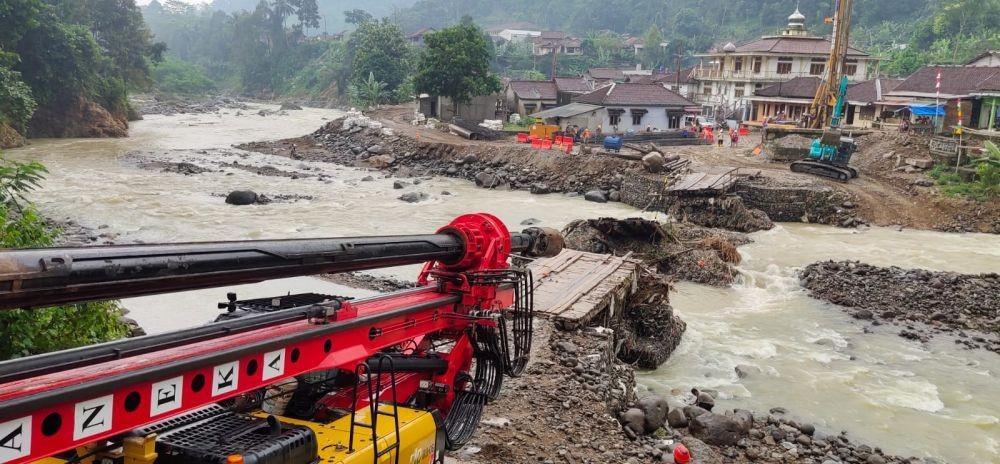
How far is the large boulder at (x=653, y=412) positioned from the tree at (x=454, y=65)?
38.1 meters

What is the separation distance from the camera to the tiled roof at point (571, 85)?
56219mm

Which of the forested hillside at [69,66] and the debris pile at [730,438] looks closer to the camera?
the debris pile at [730,438]

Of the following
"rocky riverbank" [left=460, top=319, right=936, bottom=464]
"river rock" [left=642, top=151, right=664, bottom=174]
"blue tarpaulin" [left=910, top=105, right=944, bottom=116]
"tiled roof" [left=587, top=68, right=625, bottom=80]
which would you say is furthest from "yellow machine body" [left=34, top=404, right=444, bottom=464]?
"tiled roof" [left=587, top=68, right=625, bottom=80]

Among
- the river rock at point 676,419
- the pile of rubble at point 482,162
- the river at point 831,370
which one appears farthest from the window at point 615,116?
the river rock at point 676,419

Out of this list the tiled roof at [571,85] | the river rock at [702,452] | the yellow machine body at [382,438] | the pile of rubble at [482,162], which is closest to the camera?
the yellow machine body at [382,438]

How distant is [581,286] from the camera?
44.9 feet

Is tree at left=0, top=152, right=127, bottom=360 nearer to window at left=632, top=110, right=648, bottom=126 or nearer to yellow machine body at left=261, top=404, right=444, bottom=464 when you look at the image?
yellow machine body at left=261, top=404, right=444, bottom=464

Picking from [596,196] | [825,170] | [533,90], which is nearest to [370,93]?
[533,90]

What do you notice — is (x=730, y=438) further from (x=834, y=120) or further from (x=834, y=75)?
(x=834, y=75)

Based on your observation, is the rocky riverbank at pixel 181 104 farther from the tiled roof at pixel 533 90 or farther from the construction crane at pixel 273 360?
the construction crane at pixel 273 360

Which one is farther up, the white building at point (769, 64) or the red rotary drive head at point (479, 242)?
the white building at point (769, 64)

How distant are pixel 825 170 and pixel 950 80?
1209 centimetres

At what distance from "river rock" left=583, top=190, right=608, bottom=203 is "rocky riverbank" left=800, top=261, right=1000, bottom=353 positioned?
11545mm

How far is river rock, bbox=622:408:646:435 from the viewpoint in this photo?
385 inches
